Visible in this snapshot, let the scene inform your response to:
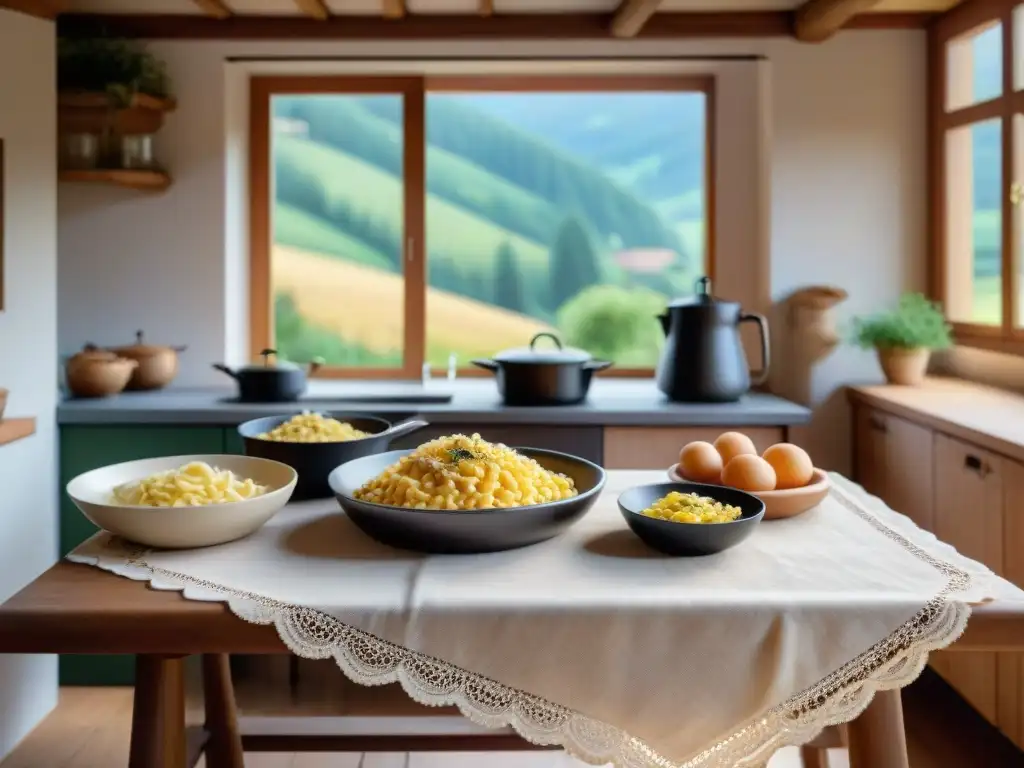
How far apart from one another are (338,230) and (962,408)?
240cm

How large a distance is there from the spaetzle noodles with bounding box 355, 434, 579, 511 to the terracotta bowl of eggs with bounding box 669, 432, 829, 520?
0.91 ft

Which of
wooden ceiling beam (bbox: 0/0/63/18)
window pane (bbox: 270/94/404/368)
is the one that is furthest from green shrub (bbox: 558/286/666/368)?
wooden ceiling beam (bbox: 0/0/63/18)

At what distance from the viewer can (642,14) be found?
10.4 ft

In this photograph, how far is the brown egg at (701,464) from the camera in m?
1.65

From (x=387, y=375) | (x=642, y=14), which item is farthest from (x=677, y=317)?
(x=387, y=375)

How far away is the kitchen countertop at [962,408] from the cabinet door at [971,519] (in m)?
0.05

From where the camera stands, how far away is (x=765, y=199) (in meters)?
3.53

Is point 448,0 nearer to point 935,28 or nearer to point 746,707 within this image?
point 935,28

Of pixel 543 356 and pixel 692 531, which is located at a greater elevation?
pixel 543 356

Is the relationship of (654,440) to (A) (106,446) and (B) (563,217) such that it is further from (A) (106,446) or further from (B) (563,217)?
(A) (106,446)

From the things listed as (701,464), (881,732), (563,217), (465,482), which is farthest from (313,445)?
(563,217)

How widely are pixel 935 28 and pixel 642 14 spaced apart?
1.11 m

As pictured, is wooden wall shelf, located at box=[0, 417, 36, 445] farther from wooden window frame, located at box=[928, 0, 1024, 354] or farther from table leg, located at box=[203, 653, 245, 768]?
wooden window frame, located at box=[928, 0, 1024, 354]

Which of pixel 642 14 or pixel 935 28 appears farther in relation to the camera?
pixel 935 28
